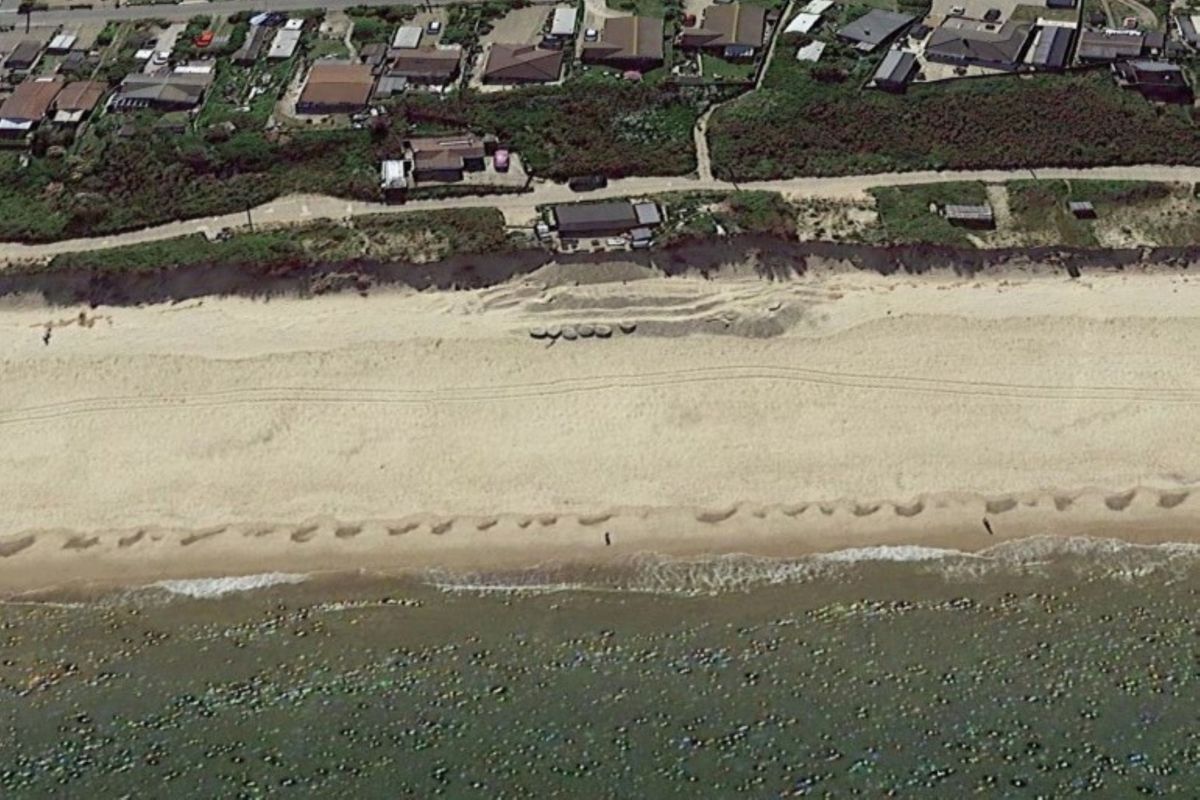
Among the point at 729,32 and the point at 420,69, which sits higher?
the point at 729,32

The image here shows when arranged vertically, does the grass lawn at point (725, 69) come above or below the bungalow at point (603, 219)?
above

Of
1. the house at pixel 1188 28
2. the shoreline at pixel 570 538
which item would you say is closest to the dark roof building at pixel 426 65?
the shoreline at pixel 570 538

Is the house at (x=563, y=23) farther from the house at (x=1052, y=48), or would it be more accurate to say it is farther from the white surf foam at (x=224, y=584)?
the white surf foam at (x=224, y=584)

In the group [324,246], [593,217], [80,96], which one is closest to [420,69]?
[324,246]

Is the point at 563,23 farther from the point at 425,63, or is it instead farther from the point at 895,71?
the point at 895,71

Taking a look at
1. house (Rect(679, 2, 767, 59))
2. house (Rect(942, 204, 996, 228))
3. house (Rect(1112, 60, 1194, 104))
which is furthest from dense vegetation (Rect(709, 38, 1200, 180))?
house (Rect(942, 204, 996, 228))

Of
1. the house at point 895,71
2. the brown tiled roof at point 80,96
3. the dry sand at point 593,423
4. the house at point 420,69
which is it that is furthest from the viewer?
the house at point 420,69

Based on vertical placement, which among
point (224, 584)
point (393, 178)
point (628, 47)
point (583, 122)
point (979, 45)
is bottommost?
point (224, 584)
